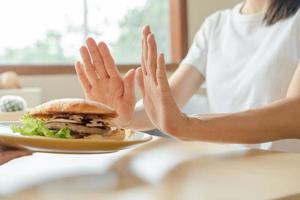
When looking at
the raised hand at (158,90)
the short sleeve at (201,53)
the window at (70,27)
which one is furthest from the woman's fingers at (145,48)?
the window at (70,27)

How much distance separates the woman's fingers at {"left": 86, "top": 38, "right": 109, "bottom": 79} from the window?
176cm

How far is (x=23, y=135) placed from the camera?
0.76 meters

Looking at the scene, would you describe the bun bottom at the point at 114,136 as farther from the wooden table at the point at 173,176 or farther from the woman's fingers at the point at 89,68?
the woman's fingers at the point at 89,68

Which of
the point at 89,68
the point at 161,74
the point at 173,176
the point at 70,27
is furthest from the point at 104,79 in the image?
the point at 70,27

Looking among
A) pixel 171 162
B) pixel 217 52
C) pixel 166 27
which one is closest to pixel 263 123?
pixel 171 162

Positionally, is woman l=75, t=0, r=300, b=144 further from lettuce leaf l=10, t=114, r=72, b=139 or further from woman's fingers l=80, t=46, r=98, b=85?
lettuce leaf l=10, t=114, r=72, b=139

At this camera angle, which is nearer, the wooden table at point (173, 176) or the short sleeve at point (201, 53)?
the wooden table at point (173, 176)

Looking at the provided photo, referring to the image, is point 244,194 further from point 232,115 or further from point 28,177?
point 232,115

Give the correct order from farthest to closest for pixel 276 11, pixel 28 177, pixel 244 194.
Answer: pixel 276 11
pixel 28 177
pixel 244 194

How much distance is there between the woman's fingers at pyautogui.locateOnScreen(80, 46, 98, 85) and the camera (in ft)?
3.65

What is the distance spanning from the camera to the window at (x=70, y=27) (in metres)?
2.87

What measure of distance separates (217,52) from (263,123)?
61 centimetres

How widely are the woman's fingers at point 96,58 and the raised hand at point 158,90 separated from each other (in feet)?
0.56

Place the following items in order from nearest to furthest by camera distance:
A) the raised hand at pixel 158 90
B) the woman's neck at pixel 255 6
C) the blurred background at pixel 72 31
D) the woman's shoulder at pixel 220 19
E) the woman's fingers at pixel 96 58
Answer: the raised hand at pixel 158 90 < the woman's fingers at pixel 96 58 < the woman's neck at pixel 255 6 < the woman's shoulder at pixel 220 19 < the blurred background at pixel 72 31
